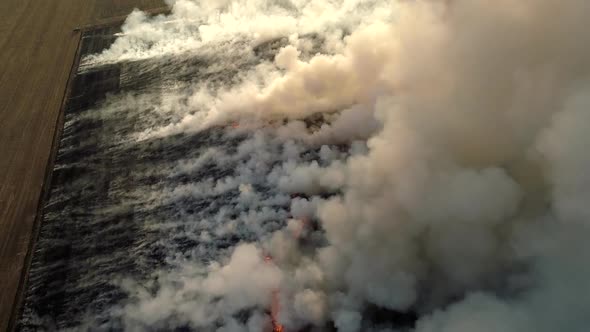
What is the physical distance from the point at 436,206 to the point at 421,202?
50 cm

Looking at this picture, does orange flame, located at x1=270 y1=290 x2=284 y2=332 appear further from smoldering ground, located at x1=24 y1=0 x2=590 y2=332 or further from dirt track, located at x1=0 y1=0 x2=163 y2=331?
dirt track, located at x1=0 y1=0 x2=163 y2=331

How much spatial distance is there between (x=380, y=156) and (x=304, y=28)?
15027 mm

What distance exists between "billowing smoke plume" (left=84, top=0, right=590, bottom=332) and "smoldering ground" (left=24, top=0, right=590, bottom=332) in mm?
46

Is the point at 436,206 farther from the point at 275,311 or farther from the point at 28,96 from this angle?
the point at 28,96

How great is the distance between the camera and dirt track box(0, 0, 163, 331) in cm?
2250

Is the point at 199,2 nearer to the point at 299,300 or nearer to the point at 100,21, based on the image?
the point at 100,21

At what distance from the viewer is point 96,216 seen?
74.1 feet

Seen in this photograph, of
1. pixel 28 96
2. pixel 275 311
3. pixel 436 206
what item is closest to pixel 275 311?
pixel 275 311

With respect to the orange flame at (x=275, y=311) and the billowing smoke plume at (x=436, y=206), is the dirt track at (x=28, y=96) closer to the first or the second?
the billowing smoke plume at (x=436, y=206)

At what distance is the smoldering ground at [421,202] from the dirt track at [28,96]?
536 cm

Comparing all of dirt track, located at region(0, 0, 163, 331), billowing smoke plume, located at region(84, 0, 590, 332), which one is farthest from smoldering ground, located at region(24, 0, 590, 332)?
dirt track, located at region(0, 0, 163, 331)

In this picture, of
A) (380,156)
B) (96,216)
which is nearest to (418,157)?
(380,156)

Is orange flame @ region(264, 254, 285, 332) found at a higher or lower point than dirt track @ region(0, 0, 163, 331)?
lower

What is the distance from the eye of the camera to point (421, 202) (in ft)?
55.5
